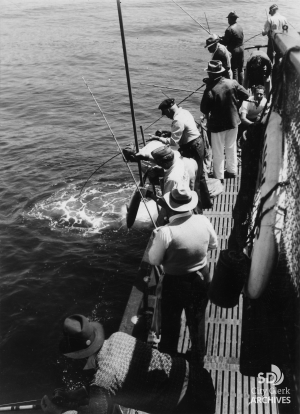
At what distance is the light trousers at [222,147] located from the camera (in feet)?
22.5

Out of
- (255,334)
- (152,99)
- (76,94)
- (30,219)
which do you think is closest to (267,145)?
(255,334)

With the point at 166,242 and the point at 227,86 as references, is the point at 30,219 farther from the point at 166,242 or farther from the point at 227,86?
the point at 166,242

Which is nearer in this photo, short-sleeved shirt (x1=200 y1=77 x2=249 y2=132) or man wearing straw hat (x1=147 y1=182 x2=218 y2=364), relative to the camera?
man wearing straw hat (x1=147 y1=182 x2=218 y2=364)

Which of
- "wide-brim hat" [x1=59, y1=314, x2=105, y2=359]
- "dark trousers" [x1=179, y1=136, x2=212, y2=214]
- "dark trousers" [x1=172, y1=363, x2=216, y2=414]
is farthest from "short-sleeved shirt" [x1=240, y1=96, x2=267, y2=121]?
"wide-brim hat" [x1=59, y1=314, x2=105, y2=359]

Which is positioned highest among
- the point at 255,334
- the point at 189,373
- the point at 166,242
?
the point at 166,242

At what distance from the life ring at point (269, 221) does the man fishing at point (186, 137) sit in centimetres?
208

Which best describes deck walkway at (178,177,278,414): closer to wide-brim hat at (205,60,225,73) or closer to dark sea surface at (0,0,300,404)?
wide-brim hat at (205,60,225,73)

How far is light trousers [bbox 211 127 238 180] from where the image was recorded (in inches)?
271

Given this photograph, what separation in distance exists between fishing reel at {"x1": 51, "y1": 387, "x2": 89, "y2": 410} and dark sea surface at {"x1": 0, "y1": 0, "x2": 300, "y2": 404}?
2925 millimetres

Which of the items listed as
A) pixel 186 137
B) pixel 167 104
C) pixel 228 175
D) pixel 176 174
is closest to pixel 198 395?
pixel 176 174

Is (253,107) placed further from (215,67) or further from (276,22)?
(276,22)

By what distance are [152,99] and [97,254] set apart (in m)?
13.6

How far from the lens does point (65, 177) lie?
1359 centimetres

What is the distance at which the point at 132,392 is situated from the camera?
3.32m
